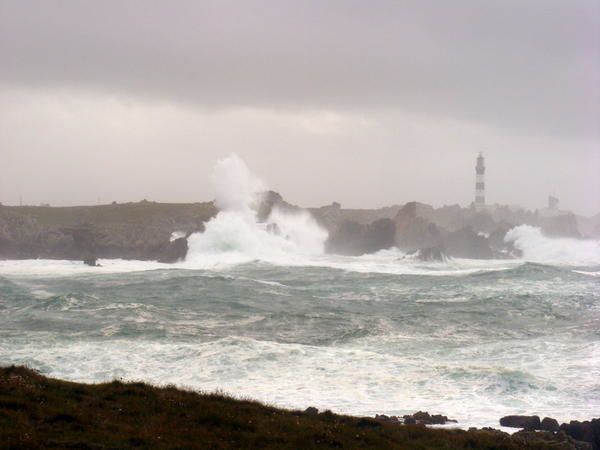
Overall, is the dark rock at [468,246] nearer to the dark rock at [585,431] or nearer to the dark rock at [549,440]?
the dark rock at [585,431]

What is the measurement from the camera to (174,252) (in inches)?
2842

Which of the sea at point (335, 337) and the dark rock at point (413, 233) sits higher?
the dark rock at point (413, 233)

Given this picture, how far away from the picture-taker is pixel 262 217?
9225cm

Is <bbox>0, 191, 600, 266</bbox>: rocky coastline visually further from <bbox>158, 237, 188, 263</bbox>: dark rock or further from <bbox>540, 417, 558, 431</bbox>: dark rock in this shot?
<bbox>540, 417, 558, 431</bbox>: dark rock

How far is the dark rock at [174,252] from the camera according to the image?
71.5m

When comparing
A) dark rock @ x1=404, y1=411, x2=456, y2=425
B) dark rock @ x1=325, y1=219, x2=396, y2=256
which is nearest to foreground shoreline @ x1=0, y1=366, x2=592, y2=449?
dark rock @ x1=404, y1=411, x2=456, y2=425

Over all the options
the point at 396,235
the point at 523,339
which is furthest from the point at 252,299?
the point at 396,235

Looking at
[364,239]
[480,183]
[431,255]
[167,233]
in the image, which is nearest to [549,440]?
[431,255]

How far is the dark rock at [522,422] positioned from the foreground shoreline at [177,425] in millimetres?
994

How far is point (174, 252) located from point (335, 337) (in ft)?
154

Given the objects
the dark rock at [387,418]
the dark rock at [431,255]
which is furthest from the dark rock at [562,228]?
the dark rock at [387,418]

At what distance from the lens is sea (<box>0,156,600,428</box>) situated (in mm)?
18891

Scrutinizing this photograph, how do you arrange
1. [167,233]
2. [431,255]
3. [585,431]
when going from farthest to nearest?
[167,233], [431,255], [585,431]

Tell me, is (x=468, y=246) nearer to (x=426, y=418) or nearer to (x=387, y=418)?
(x=426, y=418)
